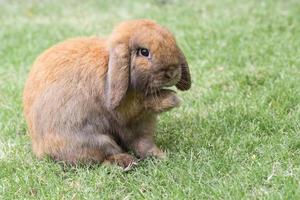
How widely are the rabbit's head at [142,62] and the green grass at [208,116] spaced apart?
588mm

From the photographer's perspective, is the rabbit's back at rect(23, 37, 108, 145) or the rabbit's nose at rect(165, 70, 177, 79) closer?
the rabbit's nose at rect(165, 70, 177, 79)

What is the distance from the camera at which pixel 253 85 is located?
6.32 m

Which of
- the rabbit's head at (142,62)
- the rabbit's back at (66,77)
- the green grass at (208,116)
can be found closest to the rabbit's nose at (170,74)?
the rabbit's head at (142,62)

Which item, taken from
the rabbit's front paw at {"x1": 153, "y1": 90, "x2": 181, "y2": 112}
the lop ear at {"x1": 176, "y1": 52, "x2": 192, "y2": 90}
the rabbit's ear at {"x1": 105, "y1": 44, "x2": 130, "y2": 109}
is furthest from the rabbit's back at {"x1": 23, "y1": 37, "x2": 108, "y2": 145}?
the lop ear at {"x1": 176, "y1": 52, "x2": 192, "y2": 90}

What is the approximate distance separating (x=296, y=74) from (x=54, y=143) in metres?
2.66

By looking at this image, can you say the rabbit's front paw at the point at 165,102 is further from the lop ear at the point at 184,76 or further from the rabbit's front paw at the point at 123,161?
the rabbit's front paw at the point at 123,161

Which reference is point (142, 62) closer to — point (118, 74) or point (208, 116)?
point (118, 74)

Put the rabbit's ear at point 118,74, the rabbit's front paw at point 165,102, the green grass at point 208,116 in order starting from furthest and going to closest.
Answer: the rabbit's front paw at point 165,102
the rabbit's ear at point 118,74
the green grass at point 208,116

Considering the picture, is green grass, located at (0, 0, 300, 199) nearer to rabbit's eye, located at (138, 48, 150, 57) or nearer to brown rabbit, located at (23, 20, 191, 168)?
brown rabbit, located at (23, 20, 191, 168)

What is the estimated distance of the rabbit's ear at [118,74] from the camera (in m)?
4.54

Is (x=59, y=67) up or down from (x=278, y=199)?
up

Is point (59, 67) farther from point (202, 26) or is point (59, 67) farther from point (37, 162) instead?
point (202, 26)

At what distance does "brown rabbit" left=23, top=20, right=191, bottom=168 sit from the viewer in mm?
4547

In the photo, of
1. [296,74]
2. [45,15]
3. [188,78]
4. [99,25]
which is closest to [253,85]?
[296,74]
